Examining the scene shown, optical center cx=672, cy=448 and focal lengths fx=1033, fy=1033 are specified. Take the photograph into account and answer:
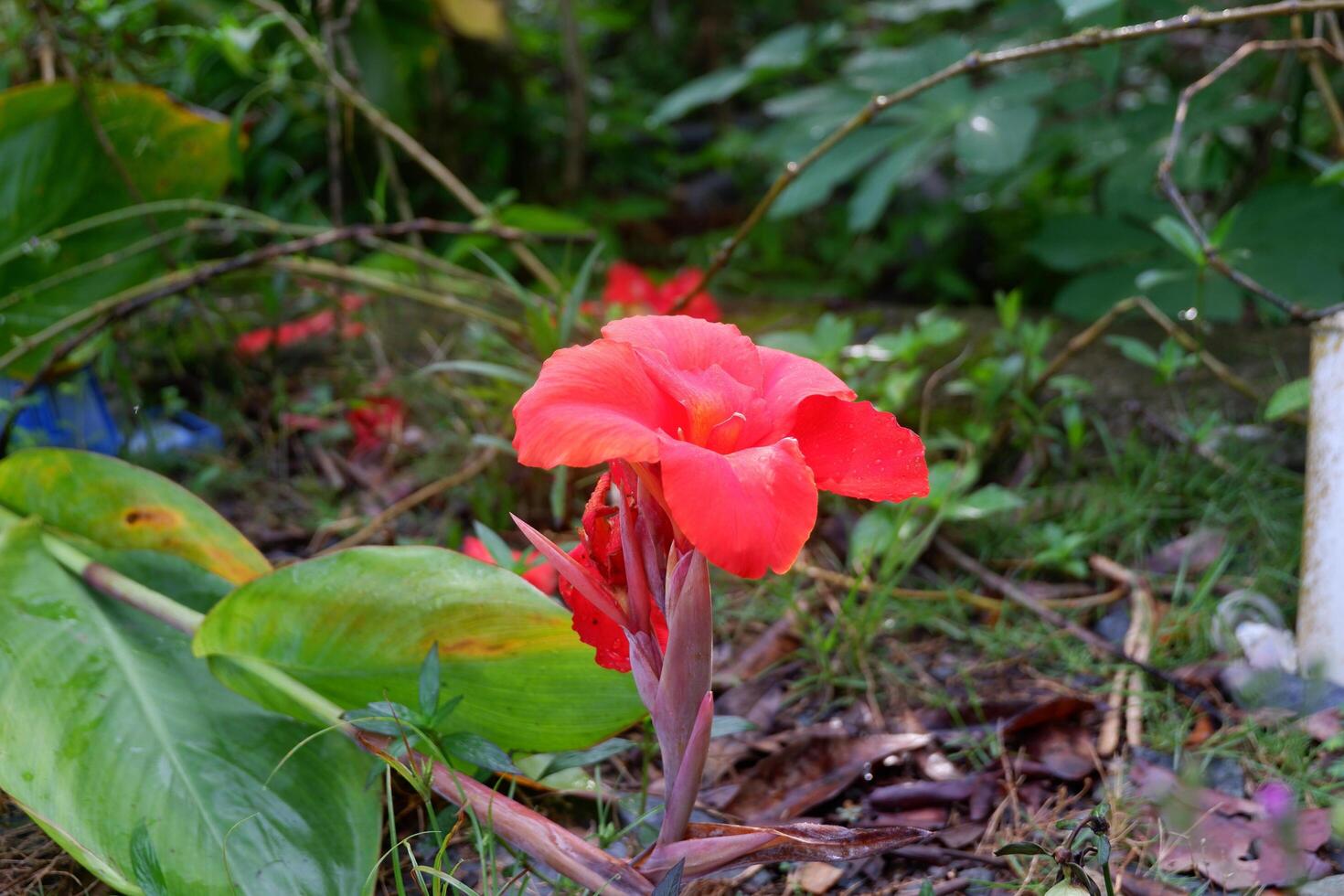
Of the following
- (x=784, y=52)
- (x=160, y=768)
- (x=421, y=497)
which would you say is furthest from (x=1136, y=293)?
(x=160, y=768)

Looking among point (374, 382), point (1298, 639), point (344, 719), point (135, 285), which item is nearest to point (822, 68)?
point (374, 382)

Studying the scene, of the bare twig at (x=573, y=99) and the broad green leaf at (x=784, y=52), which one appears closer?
the broad green leaf at (x=784, y=52)

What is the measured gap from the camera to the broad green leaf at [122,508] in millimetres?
1300

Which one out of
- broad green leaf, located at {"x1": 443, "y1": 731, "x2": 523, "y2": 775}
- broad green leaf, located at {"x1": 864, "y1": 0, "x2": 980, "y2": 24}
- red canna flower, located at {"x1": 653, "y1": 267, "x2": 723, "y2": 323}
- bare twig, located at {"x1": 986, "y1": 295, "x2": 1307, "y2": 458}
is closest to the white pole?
bare twig, located at {"x1": 986, "y1": 295, "x2": 1307, "y2": 458}

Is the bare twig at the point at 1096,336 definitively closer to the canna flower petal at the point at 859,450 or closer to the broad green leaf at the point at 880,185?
the broad green leaf at the point at 880,185

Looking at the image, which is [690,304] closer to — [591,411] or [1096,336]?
[1096,336]

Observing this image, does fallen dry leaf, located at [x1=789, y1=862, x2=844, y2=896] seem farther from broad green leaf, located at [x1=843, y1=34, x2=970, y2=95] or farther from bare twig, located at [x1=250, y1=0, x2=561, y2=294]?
broad green leaf, located at [x1=843, y1=34, x2=970, y2=95]

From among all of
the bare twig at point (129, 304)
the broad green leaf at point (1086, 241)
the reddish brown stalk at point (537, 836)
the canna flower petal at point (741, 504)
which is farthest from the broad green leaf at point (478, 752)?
the broad green leaf at point (1086, 241)

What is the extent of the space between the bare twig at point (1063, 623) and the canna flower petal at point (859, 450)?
74 cm

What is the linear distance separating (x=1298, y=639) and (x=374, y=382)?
5.83ft

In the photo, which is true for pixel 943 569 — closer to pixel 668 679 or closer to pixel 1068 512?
pixel 1068 512

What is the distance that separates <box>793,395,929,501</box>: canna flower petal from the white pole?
2.71 feet

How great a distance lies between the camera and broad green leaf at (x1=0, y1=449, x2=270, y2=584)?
51.2 inches

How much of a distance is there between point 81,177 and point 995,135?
6.09 feet
